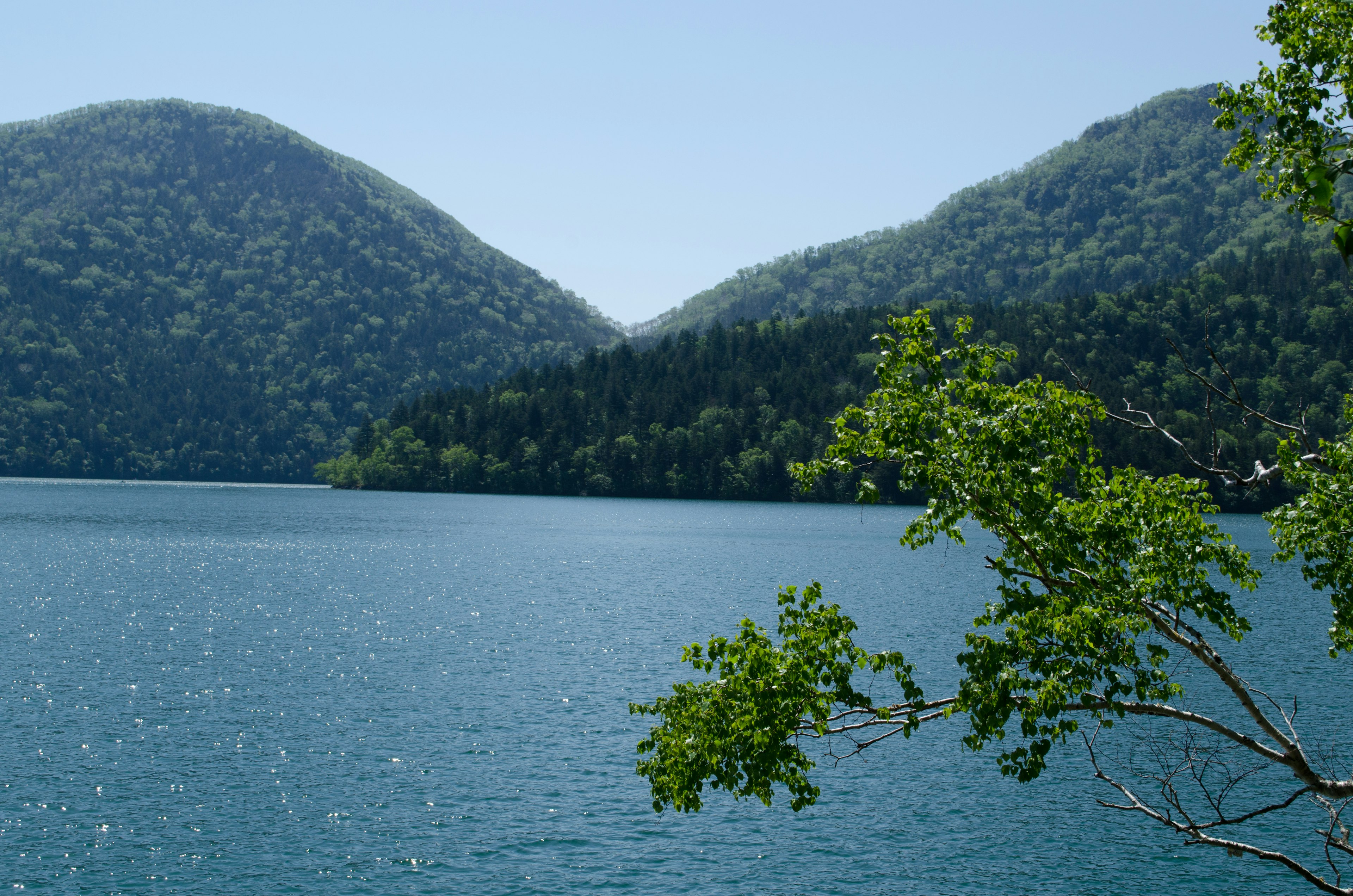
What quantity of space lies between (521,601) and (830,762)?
3591cm

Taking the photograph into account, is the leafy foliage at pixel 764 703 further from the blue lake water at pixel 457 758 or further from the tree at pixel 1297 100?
the blue lake water at pixel 457 758

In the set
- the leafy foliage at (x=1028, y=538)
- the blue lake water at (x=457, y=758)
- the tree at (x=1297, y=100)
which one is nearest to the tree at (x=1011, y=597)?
the leafy foliage at (x=1028, y=538)

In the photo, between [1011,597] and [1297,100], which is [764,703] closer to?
[1011,597]

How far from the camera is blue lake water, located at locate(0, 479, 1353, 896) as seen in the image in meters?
23.2

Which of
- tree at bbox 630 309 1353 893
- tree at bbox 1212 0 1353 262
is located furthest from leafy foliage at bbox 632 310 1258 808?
tree at bbox 1212 0 1353 262

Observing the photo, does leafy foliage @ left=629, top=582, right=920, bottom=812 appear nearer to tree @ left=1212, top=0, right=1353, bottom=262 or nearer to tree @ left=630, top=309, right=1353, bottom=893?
tree @ left=630, top=309, right=1353, bottom=893

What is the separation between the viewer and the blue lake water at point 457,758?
913 inches

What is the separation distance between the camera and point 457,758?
102ft

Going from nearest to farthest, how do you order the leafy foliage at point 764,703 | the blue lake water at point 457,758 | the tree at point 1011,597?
the tree at point 1011,597
the leafy foliage at point 764,703
the blue lake water at point 457,758

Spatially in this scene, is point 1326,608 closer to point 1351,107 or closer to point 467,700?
point 467,700

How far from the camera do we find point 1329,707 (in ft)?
128

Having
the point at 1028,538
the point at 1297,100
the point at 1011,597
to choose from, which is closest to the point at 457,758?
the point at 1011,597

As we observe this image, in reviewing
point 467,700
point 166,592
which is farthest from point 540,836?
point 166,592

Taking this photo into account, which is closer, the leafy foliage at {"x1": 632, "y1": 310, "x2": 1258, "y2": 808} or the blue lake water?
the leafy foliage at {"x1": 632, "y1": 310, "x2": 1258, "y2": 808}
